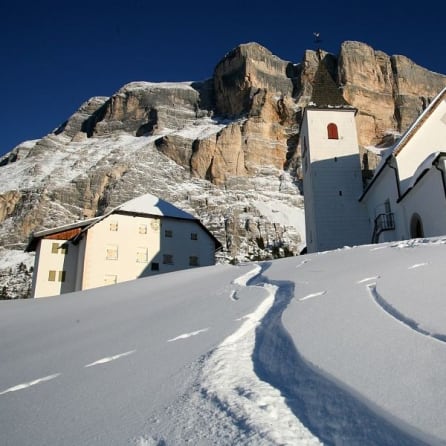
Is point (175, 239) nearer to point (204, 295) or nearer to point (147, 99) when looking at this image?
point (204, 295)

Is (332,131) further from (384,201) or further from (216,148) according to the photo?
(216,148)

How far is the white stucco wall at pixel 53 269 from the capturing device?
105 ft

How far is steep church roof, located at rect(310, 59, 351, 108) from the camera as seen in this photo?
109 feet

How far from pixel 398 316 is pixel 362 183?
26765 millimetres

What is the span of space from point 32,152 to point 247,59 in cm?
5775

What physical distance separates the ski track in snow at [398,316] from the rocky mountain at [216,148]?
59230 millimetres

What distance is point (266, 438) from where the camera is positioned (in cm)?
257

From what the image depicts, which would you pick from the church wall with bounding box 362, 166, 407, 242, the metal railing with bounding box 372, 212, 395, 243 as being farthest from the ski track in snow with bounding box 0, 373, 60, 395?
the metal railing with bounding box 372, 212, 395, 243

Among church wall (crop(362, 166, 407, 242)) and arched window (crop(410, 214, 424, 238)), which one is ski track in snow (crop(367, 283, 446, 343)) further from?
church wall (crop(362, 166, 407, 242))

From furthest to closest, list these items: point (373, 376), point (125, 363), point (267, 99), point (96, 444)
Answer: point (267, 99), point (125, 363), point (373, 376), point (96, 444)

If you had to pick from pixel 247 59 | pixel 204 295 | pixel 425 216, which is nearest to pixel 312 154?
pixel 425 216

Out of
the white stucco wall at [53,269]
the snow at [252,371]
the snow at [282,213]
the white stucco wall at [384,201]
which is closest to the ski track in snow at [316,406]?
the snow at [252,371]

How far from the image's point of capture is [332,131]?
104 feet

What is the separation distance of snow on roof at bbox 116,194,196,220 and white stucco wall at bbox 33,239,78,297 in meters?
5.06
